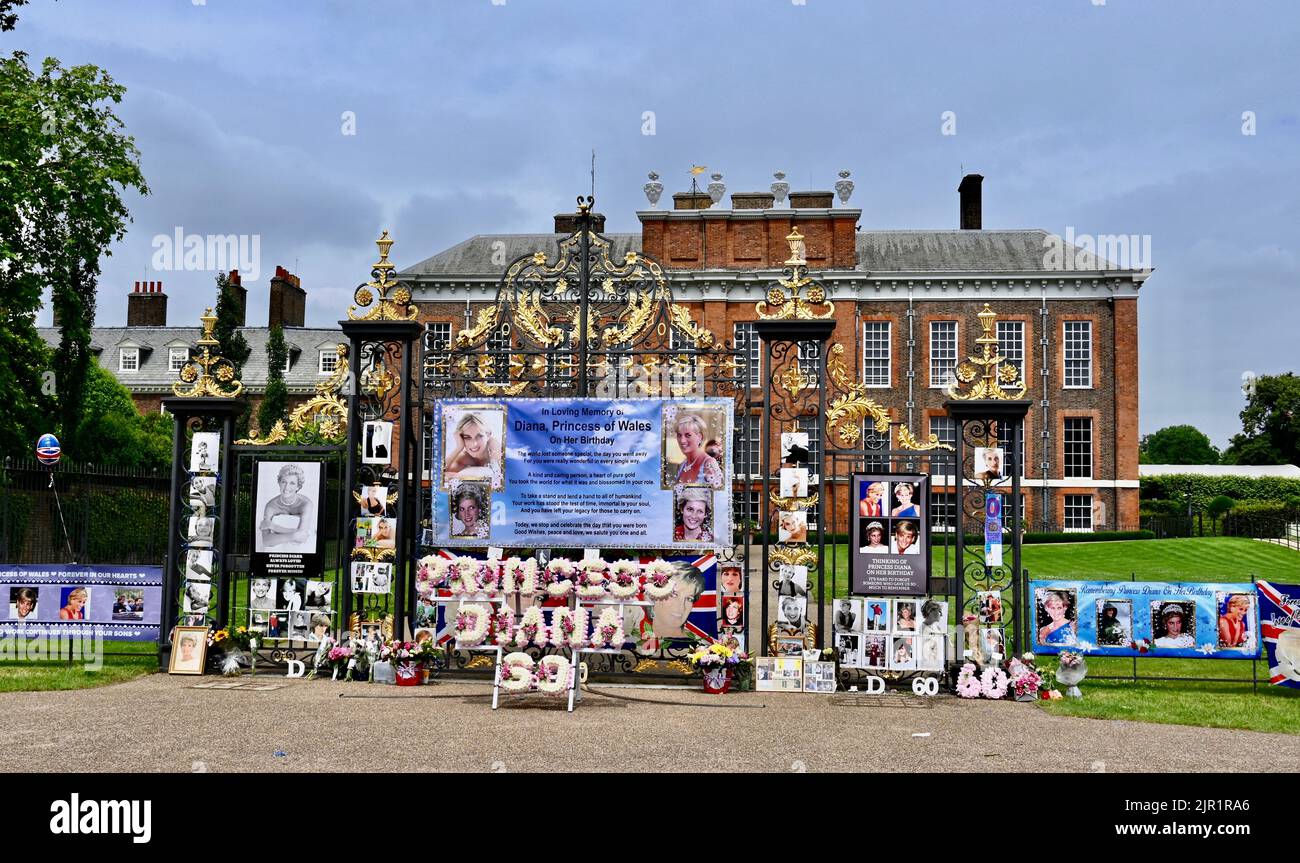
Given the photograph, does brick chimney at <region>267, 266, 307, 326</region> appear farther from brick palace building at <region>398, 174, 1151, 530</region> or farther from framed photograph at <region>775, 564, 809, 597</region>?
framed photograph at <region>775, 564, 809, 597</region>

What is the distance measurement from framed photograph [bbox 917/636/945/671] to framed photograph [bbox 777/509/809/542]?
1871 mm

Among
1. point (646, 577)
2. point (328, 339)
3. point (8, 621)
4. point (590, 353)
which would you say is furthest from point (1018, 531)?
point (328, 339)

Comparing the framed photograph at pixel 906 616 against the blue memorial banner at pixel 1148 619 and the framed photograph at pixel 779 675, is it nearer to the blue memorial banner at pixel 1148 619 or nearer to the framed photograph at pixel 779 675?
the framed photograph at pixel 779 675

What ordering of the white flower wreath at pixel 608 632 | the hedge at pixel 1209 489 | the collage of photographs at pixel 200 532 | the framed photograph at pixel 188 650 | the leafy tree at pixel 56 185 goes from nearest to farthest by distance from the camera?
the white flower wreath at pixel 608 632 → the framed photograph at pixel 188 650 → the collage of photographs at pixel 200 532 → the leafy tree at pixel 56 185 → the hedge at pixel 1209 489

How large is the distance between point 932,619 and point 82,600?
1097 centimetres

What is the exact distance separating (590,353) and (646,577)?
299 centimetres

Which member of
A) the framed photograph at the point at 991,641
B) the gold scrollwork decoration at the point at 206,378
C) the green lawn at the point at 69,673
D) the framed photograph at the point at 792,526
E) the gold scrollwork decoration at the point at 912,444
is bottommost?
the green lawn at the point at 69,673

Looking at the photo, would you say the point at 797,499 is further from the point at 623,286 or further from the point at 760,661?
the point at 623,286

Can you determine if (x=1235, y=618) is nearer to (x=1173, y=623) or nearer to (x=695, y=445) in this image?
(x=1173, y=623)

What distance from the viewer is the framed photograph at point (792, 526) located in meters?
12.4

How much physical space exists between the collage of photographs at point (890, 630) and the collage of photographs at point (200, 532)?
805cm

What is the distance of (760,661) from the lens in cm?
1228

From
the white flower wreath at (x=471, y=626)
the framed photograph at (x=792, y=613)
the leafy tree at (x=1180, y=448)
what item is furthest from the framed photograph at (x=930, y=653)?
the leafy tree at (x=1180, y=448)

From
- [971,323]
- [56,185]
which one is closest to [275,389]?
[56,185]
